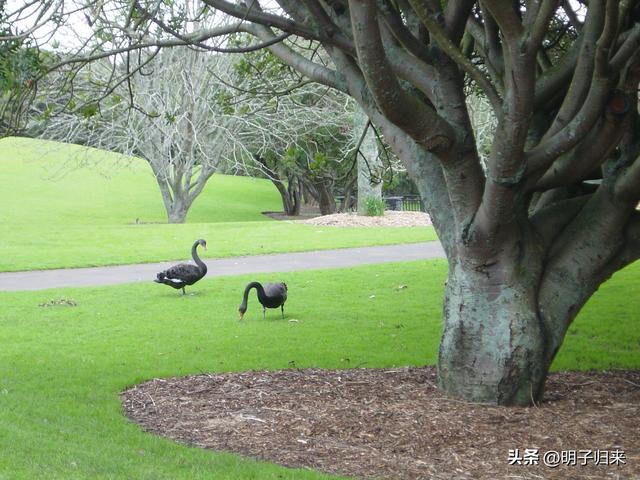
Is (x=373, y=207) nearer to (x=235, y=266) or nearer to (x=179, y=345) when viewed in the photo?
(x=235, y=266)

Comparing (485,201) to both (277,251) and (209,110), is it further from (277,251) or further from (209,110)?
(209,110)

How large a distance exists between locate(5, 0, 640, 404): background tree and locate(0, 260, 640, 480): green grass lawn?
228 cm

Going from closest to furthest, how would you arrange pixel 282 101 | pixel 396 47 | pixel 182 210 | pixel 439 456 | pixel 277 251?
pixel 439 456, pixel 396 47, pixel 277 251, pixel 282 101, pixel 182 210

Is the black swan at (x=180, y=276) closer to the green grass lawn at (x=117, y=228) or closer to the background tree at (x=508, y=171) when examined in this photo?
the green grass lawn at (x=117, y=228)

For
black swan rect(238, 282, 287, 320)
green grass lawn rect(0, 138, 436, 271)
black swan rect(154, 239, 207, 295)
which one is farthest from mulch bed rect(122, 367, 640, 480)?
green grass lawn rect(0, 138, 436, 271)

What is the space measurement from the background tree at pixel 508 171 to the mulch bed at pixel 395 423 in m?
0.52

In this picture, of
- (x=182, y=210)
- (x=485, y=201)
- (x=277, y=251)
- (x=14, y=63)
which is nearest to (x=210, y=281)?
(x=277, y=251)

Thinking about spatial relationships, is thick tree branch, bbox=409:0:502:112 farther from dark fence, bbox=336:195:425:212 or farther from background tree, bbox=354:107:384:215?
dark fence, bbox=336:195:425:212

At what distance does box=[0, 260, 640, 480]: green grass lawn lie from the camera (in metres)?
5.63

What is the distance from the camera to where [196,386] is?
823 cm

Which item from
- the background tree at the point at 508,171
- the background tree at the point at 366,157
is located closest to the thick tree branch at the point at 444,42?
the background tree at the point at 508,171

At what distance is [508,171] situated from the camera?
619cm

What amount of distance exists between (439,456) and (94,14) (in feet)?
14.8

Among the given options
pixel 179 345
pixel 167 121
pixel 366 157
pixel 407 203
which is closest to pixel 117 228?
pixel 167 121
